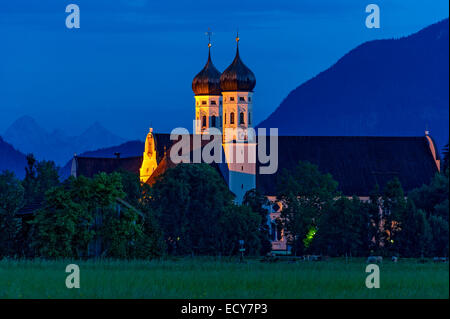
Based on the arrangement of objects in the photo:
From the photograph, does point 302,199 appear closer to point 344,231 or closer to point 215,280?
point 344,231

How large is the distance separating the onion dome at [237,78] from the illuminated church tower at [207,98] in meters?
9.68

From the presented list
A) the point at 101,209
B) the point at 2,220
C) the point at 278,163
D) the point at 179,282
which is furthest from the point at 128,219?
the point at 278,163

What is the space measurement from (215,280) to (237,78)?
8931cm

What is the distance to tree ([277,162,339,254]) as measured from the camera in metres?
100

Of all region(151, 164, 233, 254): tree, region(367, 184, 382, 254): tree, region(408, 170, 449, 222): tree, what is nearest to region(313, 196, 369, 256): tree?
region(367, 184, 382, 254): tree

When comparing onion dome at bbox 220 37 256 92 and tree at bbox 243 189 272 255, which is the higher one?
onion dome at bbox 220 37 256 92

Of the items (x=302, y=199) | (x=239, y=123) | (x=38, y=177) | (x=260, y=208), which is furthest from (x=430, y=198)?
(x=38, y=177)

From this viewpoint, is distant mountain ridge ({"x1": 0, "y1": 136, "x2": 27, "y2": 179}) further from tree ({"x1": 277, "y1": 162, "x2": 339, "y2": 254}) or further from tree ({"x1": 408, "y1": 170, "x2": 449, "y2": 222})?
tree ({"x1": 408, "y1": 170, "x2": 449, "y2": 222})

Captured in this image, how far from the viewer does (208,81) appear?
14725 centimetres

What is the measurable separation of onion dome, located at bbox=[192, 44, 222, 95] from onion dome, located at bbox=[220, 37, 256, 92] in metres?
9.55

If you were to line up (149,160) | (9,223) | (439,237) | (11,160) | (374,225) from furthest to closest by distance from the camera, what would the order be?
(11,160), (149,160), (374,225), (439,237), (9,223)

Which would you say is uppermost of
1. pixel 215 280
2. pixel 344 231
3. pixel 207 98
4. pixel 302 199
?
pixel 207 98

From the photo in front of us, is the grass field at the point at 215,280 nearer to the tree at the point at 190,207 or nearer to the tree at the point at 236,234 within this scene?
the tree at the point at 190,207

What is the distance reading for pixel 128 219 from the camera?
66.4 m
